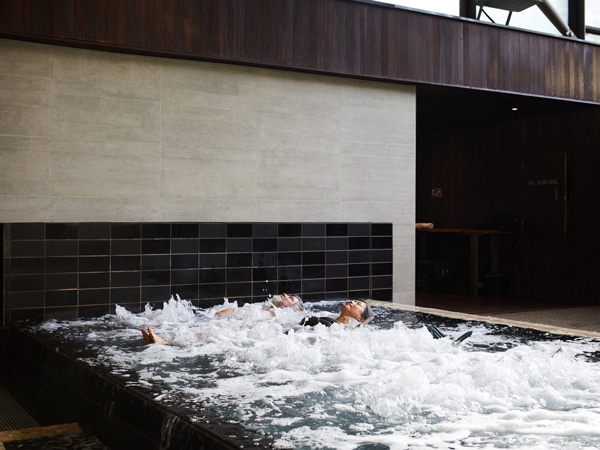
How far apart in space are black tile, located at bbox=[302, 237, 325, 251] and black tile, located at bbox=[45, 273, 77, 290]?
2.02m

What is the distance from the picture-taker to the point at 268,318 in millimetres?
4887

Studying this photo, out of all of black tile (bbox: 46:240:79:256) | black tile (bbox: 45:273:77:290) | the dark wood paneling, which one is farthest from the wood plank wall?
black tile (bbox: 45:273:77:290)

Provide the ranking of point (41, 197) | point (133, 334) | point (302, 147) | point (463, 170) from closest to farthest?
point (133, 334) → point (41, 197) → point (302, 147) → point (463, 170)

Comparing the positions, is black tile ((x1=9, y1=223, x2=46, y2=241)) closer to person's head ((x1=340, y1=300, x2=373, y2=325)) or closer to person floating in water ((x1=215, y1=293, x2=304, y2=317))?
person floating in water ((x1=215, y1=293, x2=304, y2=317))

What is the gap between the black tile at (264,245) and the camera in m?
5.94

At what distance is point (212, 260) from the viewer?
5738 millimetres

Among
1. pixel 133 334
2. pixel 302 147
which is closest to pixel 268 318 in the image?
pixel 133 334

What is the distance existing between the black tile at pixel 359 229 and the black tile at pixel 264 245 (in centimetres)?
79

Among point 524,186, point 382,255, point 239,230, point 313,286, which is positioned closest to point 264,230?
point 239,230

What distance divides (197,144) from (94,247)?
1196 mm

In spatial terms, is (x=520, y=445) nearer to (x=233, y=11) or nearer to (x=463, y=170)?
(x=233, y=11)

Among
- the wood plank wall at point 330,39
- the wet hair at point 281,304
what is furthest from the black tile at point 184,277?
the wood plank wall at point 330,39

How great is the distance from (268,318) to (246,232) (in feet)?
3.91

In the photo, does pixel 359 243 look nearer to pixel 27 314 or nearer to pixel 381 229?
pixel 381 229
